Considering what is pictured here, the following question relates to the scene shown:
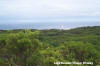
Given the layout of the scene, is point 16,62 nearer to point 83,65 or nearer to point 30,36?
point 30,36

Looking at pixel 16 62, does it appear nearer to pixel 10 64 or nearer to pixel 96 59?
pixel 10 64

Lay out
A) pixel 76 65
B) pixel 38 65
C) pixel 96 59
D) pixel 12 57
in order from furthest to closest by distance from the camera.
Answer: pixel 12 57, pixel 38 65, pixel 96 59, pixel 76 65

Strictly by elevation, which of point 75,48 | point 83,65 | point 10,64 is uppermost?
point 75,48

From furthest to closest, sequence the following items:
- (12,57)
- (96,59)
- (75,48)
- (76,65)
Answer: (12,57) < (75,48) < (96,59) < (76,65)

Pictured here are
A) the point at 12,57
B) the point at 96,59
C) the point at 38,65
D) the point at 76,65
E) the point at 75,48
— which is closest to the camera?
the point at 76,65

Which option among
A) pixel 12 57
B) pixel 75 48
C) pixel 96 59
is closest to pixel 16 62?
pixel 12 57

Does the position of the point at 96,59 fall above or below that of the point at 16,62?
above

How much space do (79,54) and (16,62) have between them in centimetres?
628

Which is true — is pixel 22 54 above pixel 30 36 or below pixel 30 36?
below

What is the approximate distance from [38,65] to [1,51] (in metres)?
4.28

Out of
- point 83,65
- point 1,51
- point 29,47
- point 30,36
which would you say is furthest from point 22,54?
point 83,65

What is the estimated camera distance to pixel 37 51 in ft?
49.3

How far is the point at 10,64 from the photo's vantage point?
15.1 metres

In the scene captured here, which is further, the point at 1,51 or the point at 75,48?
the point at 1,51
